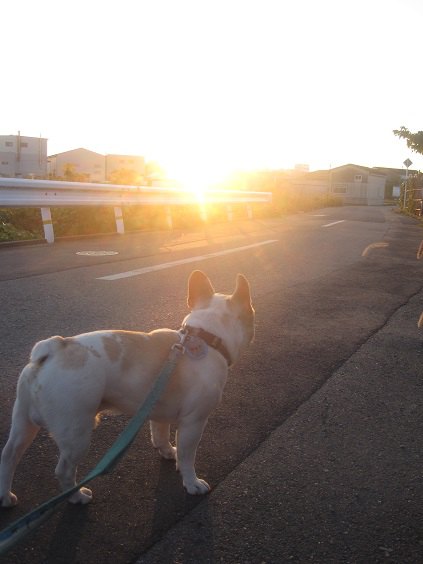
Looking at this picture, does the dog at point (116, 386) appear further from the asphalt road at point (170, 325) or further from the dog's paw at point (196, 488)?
the asphalt road at point (170, 325)

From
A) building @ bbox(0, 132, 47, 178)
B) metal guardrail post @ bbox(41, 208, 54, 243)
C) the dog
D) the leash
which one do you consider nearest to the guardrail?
metal guardrail post @ bbox(41, 208, 54, 243)

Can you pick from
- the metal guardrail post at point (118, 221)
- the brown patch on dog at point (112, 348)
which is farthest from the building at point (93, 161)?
the brown patch on dog at point (112, 348)

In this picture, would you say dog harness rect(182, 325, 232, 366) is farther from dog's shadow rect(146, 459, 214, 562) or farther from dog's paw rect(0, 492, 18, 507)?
dog's paw rect(0, 492, 18, 507)

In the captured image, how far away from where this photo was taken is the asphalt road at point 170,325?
2.35 m

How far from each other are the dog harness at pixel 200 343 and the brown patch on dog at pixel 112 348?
0.31m

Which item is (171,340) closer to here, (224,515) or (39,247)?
(224,515)

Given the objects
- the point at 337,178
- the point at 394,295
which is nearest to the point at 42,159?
the point at 337,178

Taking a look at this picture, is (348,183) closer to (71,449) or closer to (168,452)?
(168,452)

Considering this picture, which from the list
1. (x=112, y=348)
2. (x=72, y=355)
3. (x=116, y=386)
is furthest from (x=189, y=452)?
(x=72, y=355)

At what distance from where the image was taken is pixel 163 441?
2.88 metres

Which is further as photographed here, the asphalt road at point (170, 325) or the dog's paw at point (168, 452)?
the dog's paw at point (168, 452)

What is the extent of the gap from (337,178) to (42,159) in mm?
37828

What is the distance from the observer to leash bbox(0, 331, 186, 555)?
5.58 feet

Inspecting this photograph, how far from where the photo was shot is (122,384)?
2.44 metres
